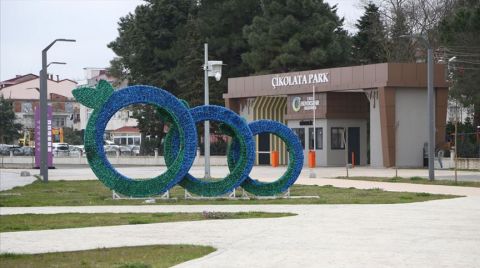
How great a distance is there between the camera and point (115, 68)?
89.7 meters

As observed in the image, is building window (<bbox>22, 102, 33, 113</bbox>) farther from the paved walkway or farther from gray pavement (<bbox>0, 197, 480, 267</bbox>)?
gray pavement (<bbox>0, 197, 480, 267</bbox>)

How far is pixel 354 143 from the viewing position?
5600 centimetres

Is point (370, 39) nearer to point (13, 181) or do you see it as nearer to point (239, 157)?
point (13, 181)

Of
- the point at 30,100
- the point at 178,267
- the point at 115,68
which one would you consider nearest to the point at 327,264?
the point at 178,267

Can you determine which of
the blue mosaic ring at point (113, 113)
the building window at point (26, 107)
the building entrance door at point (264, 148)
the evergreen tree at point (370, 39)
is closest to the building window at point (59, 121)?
the building window at point (26, 107)

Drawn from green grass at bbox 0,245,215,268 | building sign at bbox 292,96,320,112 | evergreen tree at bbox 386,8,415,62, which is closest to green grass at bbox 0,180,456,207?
green grass at bbox 0,245,215,268

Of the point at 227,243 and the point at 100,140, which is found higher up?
the point at 100,140

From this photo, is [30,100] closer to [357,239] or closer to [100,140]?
[100,140]

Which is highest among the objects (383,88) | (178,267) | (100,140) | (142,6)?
(142,6)

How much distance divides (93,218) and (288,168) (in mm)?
8821

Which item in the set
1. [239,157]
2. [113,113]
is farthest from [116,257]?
[239,157]

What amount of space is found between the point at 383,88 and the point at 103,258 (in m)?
37.4

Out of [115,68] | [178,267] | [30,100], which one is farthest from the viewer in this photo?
[30,100]

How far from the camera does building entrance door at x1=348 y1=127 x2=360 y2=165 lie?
55.7 metres
